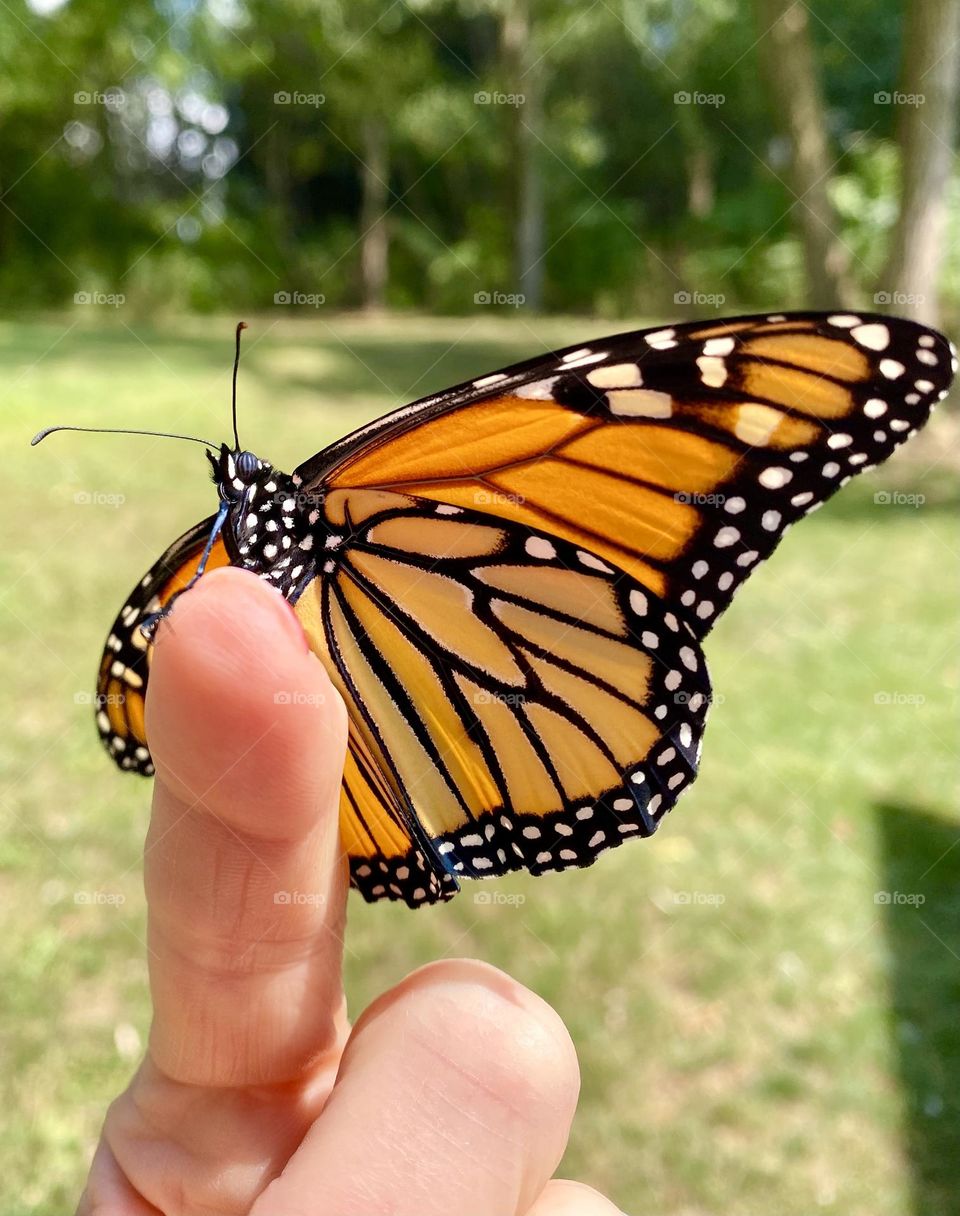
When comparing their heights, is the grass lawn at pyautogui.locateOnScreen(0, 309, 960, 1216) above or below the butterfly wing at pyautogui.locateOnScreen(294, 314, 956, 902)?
below

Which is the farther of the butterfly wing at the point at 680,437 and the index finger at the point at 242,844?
the butterfly wing at the point at 680,437

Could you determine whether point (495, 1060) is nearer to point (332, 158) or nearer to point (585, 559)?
point (585, 559)

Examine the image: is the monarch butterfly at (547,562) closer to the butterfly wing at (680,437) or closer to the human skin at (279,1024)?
the butterfly wing at (680,437)

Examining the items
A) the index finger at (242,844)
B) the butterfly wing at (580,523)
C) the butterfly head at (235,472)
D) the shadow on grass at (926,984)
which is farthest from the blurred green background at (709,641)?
the butterfly head at (235,472)

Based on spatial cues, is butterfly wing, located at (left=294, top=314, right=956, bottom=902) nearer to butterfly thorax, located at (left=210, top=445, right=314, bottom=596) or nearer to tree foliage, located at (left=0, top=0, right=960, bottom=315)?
butterfly thorax, located at (left=210, top=445, right=314, bottom=596)

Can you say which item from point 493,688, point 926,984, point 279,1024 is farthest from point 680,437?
point 926,984

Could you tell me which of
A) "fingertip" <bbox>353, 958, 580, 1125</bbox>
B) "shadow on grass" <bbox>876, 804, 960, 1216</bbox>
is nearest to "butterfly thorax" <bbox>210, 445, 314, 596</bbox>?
"fingertip" <bbox>353, 958, 580, 1125</bbox>
